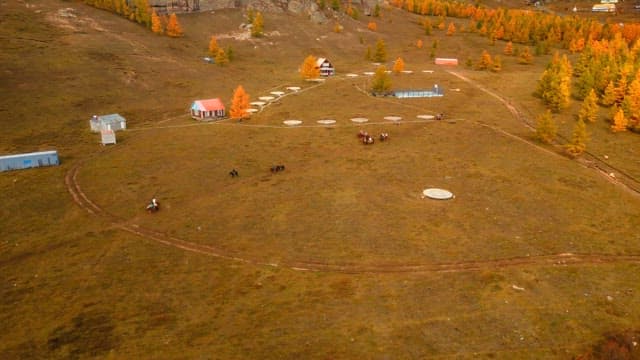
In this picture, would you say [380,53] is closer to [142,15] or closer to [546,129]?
[142,15]

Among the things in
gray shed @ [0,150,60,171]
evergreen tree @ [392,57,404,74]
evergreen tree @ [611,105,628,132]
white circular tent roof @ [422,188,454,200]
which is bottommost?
white circular tent roof @ [422,188,454,200]

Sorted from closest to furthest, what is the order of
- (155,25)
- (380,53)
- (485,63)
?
(485,63) < (155,25) < (380,53)

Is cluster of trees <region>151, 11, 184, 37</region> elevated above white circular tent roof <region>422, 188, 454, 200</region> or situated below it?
above

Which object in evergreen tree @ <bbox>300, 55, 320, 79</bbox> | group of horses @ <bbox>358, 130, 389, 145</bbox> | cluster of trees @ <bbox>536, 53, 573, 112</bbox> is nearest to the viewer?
group of horses @ <bbox>358, 130, 389, 145</bbox>

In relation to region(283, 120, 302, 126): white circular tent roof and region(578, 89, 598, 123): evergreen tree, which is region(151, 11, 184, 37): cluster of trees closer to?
region(283, 120, 302, 126): white circular tent roof

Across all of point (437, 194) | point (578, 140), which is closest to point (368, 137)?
point (437, 194)

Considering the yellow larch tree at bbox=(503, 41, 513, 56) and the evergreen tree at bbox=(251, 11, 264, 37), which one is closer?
the evergreen tree at bbox=(251, 11, 264, 37)

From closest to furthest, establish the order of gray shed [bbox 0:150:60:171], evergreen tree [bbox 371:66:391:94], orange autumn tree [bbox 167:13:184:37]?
1. gray shed [bbox 0:150:60:171]
2. evergreen tree [bbox 371:66:391:94]
3. orange autumn tree [bbox 167:13:184:37]

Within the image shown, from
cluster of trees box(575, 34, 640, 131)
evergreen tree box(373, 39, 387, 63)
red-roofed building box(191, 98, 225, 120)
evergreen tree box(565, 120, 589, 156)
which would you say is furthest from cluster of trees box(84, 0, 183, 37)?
evergreen tree box(565, 120, 589, 156)
